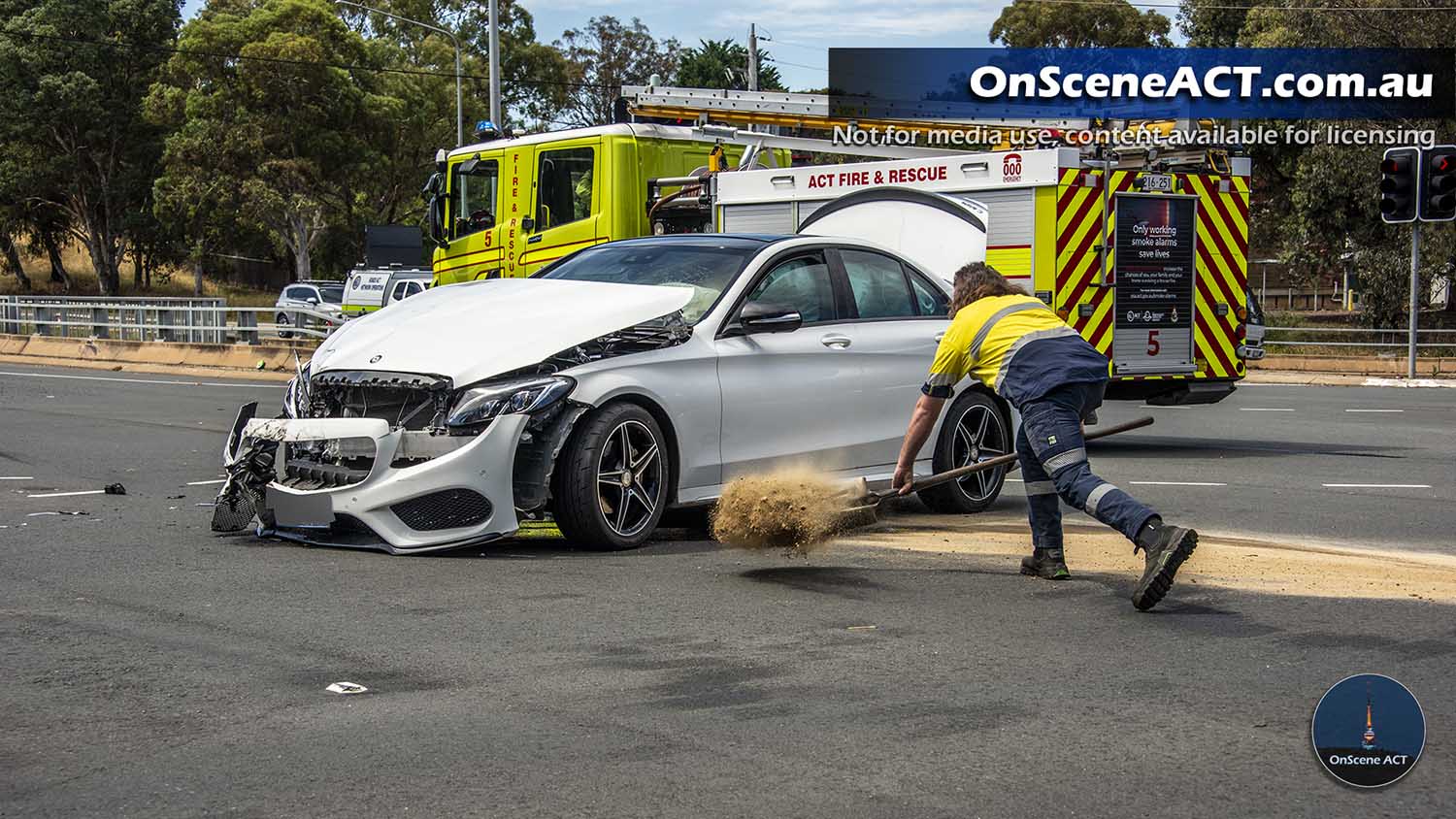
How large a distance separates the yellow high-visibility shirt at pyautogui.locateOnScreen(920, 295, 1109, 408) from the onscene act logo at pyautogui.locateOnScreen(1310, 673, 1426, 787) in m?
2.71

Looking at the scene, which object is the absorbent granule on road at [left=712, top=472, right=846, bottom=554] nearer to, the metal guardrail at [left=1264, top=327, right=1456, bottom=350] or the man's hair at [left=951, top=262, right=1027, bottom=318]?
the man's hair at [left=951, top=262, right=1027, bottom=318]

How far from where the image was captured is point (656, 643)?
592 cm

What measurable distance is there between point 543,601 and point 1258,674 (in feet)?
9.41

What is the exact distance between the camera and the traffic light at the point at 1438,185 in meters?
24.7

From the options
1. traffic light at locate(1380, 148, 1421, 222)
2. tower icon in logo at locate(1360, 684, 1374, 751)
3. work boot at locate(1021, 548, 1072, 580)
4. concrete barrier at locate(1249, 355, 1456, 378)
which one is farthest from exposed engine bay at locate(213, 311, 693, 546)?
concrete barrier at locate(1249, 355, 1456, 378)

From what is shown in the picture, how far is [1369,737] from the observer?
14.0ft

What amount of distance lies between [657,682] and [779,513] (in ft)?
6.46

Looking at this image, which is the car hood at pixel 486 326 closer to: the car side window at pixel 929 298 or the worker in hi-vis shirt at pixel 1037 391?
the worker in hi-vis shirt at pixel 1037 391

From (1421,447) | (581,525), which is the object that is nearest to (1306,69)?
(1421,447)

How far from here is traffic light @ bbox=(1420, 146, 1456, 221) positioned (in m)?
24.7

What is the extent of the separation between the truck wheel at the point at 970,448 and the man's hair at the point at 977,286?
220cm

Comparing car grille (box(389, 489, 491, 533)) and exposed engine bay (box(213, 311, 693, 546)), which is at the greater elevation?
exposed engine bay (box(213, 311, 693, 546))

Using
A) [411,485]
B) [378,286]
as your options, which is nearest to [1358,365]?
[378,286]

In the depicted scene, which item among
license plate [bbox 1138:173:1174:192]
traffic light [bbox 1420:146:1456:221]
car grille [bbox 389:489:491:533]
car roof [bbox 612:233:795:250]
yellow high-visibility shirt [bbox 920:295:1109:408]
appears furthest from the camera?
traffic light [bbox 1420:146:1456:221]
